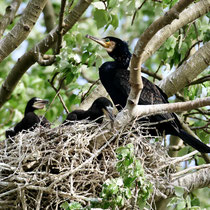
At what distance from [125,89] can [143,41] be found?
2.09m

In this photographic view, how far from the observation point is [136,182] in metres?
4.37

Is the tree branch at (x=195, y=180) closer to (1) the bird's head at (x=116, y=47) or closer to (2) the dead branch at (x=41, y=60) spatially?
(1) the bird's head at (x=116, y=47)

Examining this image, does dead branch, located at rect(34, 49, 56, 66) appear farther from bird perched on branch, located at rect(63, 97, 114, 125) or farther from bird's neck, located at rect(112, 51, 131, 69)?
bird's neck, located at rect(112, 51, 131, 69)

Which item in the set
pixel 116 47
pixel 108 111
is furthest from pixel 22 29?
pixel 116 47

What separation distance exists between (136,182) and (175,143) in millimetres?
3487

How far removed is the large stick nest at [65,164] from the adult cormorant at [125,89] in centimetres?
67

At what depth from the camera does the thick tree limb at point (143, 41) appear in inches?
163

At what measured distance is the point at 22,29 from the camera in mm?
5941

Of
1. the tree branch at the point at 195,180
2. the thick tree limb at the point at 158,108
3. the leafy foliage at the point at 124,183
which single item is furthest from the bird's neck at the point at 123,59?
the leafy foliage at the point at 124,183

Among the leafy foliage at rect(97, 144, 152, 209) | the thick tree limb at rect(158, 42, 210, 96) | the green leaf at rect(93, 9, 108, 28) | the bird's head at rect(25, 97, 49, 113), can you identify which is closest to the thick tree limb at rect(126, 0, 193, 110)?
the leafy foliage at rect(97, 144, 152, 209)

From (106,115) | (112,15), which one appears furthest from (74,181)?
(112,15)

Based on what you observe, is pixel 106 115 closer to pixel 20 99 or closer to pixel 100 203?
pixel 100 203

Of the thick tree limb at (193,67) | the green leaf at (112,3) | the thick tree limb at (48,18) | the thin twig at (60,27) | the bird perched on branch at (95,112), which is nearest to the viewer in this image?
the green leaf at (112,3)

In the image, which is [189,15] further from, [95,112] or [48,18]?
[48,18]
